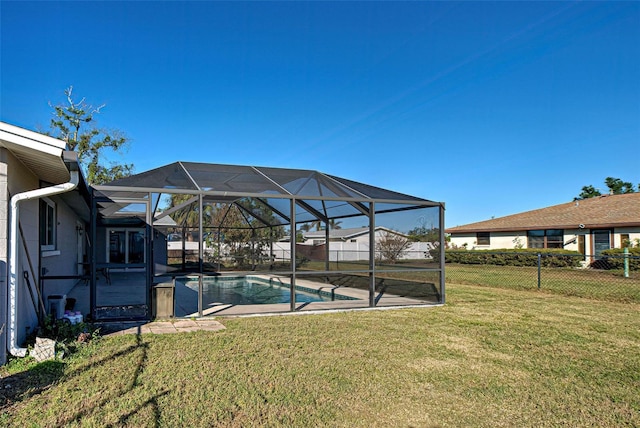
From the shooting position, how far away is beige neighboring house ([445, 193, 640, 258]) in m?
17.7

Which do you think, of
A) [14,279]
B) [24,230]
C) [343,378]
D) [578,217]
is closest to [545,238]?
[578,217]

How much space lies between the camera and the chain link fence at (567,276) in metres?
10.4

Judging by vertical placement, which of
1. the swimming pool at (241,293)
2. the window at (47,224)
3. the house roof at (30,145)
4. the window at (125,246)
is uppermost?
the house roof at (30,145)

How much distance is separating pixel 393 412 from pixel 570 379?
82.9 inches

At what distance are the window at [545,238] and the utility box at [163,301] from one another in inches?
748

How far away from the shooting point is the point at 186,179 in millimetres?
8102

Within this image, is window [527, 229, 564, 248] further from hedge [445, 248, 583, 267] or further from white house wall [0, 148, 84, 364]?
white house wall [0, 148, 84, 364]

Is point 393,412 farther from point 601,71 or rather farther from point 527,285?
point 601,71

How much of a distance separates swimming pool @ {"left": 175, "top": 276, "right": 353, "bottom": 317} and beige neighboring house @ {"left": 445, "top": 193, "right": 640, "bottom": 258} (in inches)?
484

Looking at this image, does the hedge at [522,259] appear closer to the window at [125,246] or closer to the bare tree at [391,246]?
the bare tree at [391,246]

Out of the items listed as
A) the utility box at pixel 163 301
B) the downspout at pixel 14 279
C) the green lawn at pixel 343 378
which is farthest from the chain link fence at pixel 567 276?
the downspout at pixel 14 279

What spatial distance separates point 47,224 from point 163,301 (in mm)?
2714

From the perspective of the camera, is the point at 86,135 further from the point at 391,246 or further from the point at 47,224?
the point at 391,246

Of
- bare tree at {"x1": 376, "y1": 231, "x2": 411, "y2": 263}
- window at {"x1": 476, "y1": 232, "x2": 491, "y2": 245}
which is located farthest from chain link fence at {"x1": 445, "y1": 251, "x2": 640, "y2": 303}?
bare tree at {"x1": 376, "y1": 231, "x2": 411, "y2": 263}
